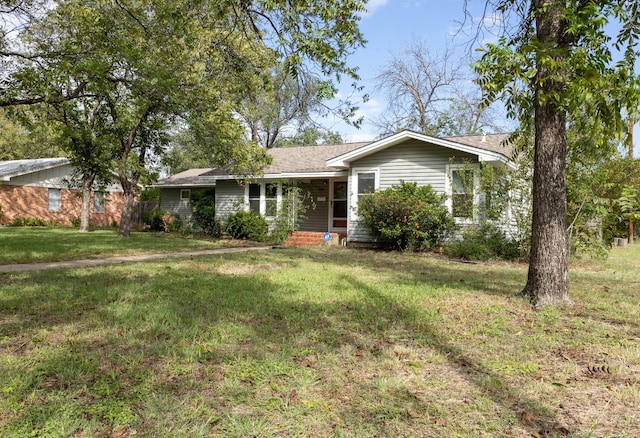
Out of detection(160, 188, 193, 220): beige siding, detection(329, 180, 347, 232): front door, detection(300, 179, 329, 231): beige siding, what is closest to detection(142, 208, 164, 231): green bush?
detection(160, 188, 193, 220): beige siding

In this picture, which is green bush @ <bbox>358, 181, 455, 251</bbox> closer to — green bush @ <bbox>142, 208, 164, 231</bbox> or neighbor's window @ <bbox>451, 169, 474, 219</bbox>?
neighbor's window @ <bbox>451, 169, 474, 219</bbox>

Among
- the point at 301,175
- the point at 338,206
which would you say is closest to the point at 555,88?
the point at 301,175

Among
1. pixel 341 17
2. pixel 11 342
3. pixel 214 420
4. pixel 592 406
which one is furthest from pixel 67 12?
pixel 592 406

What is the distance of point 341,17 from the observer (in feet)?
21.1

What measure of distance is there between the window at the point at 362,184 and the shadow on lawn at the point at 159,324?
23.8ft

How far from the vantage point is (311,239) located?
16.8 meters

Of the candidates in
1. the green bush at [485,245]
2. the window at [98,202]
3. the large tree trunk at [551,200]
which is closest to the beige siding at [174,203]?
the window at [98,202]

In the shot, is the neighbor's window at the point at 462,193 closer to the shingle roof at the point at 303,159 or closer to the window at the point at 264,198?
the shingle roof at the point at 303,159

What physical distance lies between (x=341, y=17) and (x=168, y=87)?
5.45m

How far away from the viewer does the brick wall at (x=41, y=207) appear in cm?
2506

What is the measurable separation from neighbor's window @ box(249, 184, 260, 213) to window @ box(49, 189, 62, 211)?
16.2 meters

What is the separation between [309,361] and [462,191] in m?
10.9

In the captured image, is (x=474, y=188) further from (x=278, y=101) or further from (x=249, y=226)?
(x=249, y=226)

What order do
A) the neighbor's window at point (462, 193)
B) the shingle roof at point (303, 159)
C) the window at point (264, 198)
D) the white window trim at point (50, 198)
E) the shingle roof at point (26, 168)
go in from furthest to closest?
the white window trim at point (50, 198), the shingle roof at point (26, 168), the window at point (264, 198), the shingle roof at point (303, 159), the neighbor's window at point (462, 193)
